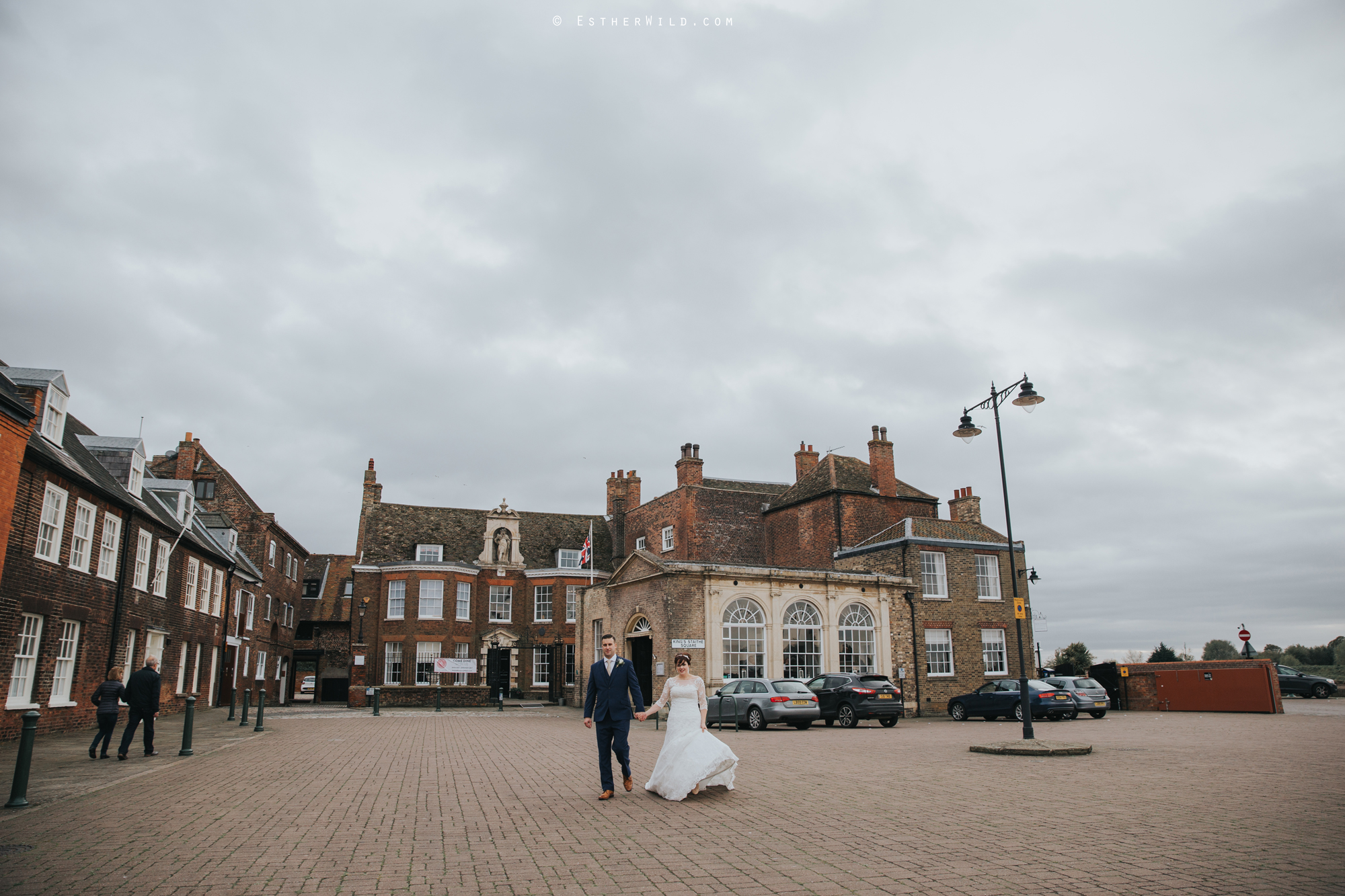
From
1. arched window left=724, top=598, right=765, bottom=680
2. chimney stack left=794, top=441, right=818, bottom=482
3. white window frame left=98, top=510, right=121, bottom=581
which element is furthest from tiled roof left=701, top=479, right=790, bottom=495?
white window frame left=98, top=510, right=121, bottom=581

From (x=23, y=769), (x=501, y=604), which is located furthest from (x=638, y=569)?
(x=23, y=769)

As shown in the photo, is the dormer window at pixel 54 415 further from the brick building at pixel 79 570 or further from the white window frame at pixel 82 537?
the white window frame at pixel 82 537

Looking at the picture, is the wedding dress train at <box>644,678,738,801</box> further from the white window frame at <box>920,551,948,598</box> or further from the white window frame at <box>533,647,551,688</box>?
the white window frame at <box>533,647,551,688</box>

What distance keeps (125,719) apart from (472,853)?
20.3 m

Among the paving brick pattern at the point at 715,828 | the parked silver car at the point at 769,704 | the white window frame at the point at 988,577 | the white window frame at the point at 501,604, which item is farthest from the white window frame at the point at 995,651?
the white window frame at the point at 501,604

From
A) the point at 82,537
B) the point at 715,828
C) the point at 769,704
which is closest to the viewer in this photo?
the point at 715,828

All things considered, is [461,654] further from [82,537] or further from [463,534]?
[82,537]

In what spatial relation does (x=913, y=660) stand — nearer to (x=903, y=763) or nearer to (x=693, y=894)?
(x=903, y=763)

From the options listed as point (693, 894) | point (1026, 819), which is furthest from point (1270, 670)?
point (693, 894)

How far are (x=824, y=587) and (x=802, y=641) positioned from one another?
2.05m

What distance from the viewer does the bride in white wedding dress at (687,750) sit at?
9.58 meters

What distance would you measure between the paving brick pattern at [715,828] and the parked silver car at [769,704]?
7.86 meters

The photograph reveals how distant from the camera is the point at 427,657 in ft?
144

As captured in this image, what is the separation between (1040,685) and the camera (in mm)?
25500
